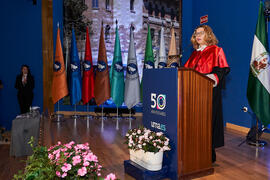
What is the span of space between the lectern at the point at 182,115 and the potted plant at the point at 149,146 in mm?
89

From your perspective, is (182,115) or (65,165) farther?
(182,115)

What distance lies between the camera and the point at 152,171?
6.51 feet

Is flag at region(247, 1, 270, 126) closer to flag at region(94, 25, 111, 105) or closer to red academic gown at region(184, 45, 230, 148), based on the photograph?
red academic gown at region(184, 45, 230, 148)

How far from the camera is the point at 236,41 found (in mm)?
4668

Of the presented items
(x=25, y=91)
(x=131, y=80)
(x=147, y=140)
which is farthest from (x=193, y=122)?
(x=25, y=91)

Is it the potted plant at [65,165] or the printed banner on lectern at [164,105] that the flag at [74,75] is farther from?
the potted plant at [65,165]

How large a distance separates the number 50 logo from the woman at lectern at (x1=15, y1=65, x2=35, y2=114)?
14.9 ft

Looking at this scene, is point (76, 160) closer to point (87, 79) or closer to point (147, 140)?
point (147, 140)

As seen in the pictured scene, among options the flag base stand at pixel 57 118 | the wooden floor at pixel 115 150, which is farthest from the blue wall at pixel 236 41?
the flag base stand at pixel 57 118

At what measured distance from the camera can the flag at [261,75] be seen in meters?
3.46

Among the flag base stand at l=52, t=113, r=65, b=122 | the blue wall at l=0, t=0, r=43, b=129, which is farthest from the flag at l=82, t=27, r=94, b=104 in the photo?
the blue wall at l=0, t=0, r=43, b=129

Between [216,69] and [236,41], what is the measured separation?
2.77 m

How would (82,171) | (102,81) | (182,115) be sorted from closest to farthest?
(82,171) → (182,115) → (102,81)

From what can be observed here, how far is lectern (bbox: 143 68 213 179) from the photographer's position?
1907mm
